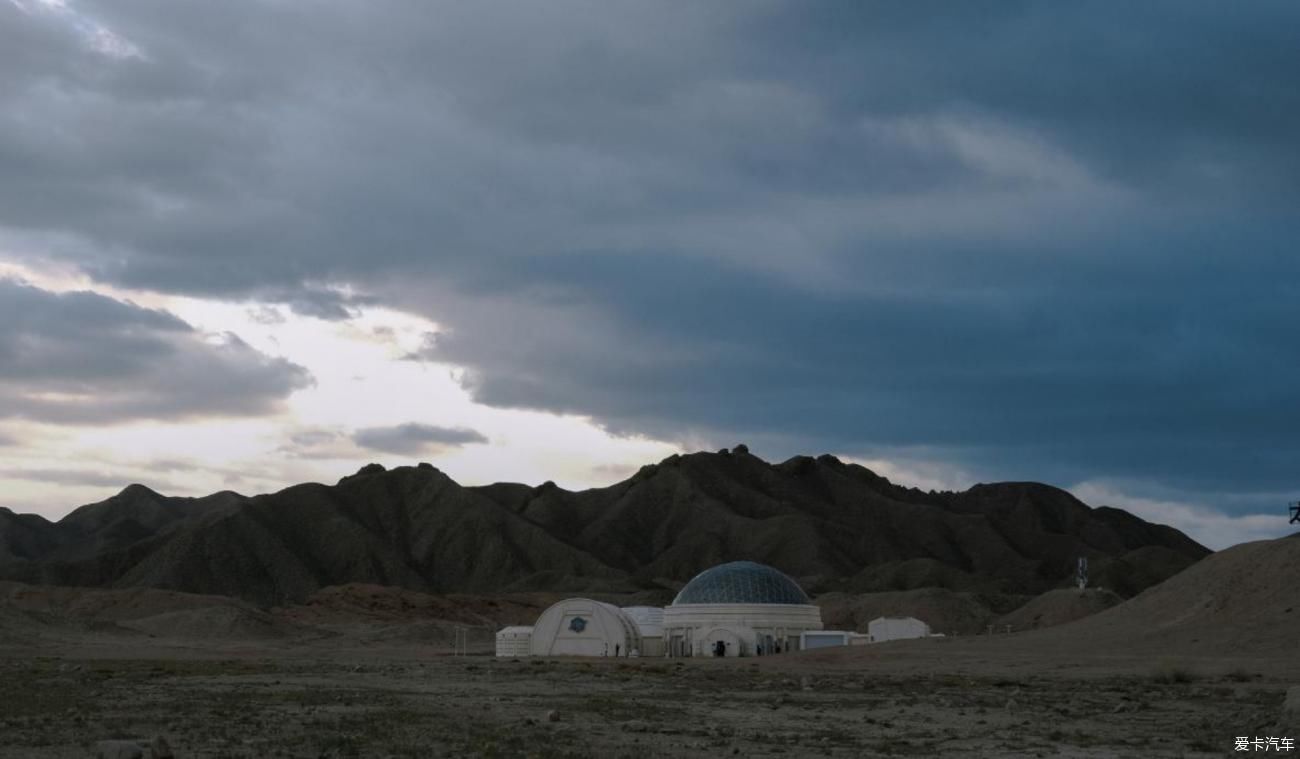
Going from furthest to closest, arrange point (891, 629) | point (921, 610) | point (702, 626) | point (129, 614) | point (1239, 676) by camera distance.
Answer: point (129, 614), point (921, 610), point (891, 629), point (702, 626), point (1239, 676)

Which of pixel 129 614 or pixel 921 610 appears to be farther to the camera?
pixel 129 614

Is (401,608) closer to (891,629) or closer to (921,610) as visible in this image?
(921,610)

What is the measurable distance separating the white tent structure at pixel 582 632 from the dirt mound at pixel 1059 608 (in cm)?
3792

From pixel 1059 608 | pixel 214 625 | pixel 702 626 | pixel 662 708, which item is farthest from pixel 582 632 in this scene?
pixel 662 708

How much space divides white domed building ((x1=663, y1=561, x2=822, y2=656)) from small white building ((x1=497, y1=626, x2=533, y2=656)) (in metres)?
8.96

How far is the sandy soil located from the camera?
72.0ft

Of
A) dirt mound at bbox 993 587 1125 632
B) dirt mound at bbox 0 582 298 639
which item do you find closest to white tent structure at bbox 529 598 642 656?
dirt mound at bbox 0 582 298 639

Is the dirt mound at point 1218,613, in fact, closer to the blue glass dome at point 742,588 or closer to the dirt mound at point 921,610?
the blue glass dome at point 742,588

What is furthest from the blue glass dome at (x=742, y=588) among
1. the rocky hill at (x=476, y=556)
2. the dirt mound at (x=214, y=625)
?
the rocky hill at (x=476, y=556)

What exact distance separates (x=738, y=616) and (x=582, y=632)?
10086 millimetres

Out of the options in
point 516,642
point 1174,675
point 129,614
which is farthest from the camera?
point 129,614

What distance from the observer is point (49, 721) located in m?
25.1

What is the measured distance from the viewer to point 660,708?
3159cm

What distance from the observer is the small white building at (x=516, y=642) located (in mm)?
82125
